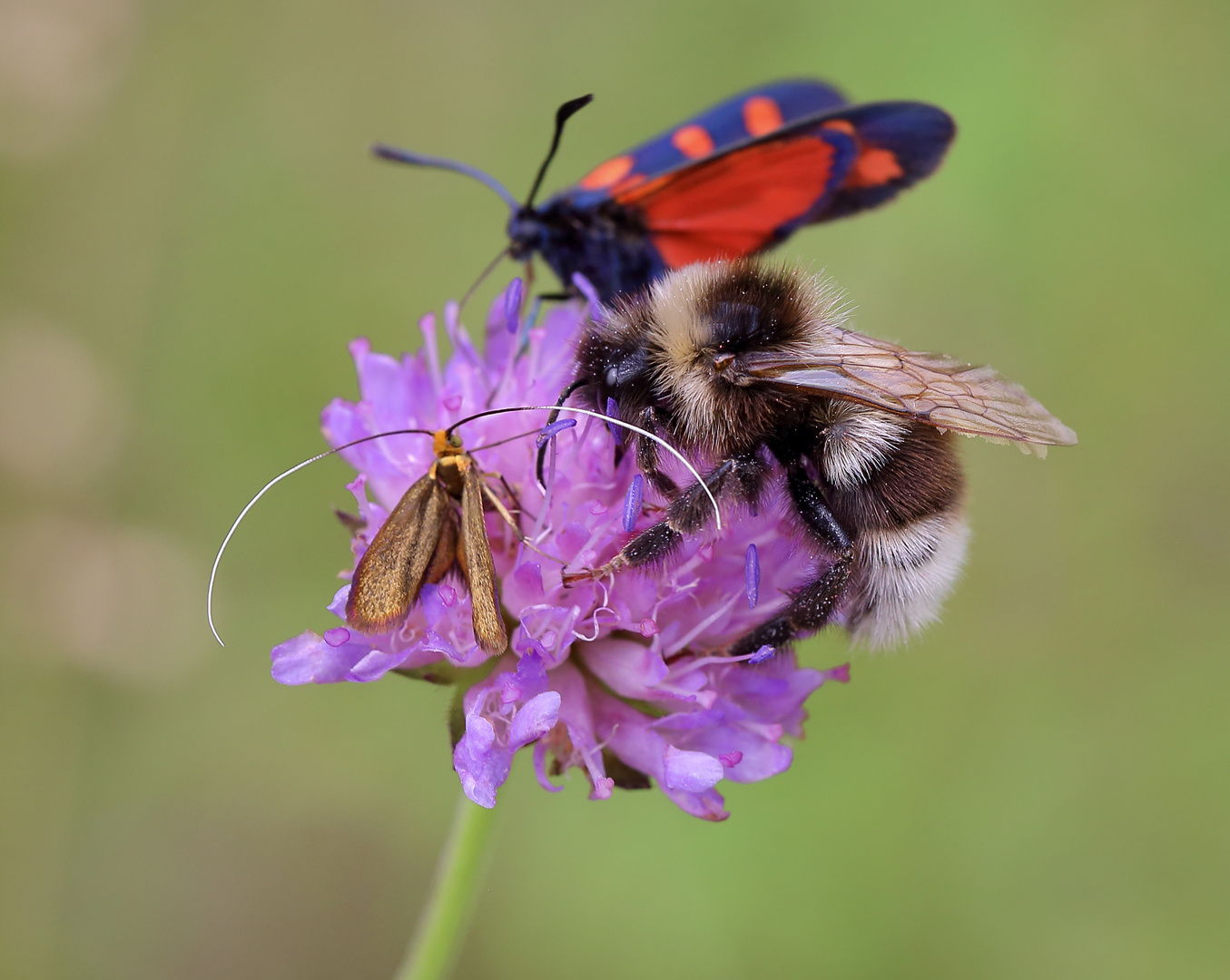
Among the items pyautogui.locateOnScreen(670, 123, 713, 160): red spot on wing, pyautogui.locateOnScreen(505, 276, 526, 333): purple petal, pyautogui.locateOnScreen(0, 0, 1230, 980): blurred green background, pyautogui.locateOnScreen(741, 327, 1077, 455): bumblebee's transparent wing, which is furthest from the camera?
pyautogui.locateOnScreen(0, 0, 1230, 980): blurred green background

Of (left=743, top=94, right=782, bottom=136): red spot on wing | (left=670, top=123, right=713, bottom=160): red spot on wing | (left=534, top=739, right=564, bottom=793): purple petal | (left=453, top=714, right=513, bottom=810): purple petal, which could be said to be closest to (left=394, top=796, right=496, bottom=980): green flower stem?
(left=534, top=739, right=564, bottom=793): purple petal

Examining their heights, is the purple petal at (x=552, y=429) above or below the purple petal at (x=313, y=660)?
above

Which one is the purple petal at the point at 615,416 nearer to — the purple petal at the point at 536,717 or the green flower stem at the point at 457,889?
the purple petal at the point at 536,717

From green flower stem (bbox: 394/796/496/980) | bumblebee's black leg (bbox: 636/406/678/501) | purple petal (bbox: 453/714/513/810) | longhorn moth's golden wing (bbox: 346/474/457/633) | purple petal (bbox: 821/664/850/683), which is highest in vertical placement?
bumblebee's black leg (bbox: 636/406/678/501)

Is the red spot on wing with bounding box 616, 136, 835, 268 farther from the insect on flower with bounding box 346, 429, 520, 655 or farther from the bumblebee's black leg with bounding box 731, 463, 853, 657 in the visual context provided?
the insect on flower with bounding box 346, 429, 520, 655

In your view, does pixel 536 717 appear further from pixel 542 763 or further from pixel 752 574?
pixel 752 574

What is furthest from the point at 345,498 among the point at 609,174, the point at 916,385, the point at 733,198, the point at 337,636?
the point at 916,385

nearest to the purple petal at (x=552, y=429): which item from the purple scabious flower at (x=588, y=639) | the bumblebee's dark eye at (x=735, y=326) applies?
the purple scabious flower at (x=588, y=639)
